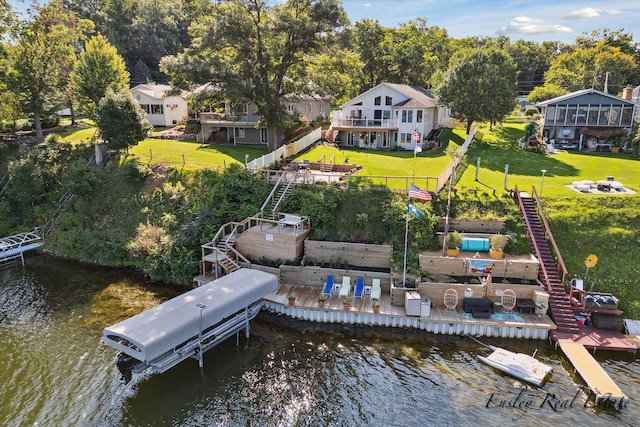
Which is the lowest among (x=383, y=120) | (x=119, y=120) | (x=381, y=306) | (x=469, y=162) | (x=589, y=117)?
(x=381, y=306)

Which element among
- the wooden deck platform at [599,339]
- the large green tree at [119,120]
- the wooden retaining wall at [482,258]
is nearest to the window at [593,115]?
the wooden retaining wall at [482,258]

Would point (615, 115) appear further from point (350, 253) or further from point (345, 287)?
point (345, 287)

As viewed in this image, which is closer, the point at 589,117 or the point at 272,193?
the point at 272,193

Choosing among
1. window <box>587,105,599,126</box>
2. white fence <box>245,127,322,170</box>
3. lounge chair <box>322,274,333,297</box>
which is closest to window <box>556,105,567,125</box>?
window <box>587,105,599,126</box>

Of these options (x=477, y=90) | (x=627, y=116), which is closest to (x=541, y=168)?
(x=477, y=90)

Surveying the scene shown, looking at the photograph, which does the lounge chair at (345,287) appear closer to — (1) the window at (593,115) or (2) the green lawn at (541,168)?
(2) the green lawn at (541,168)

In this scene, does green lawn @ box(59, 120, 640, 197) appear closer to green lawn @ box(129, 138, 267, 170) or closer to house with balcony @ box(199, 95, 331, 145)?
green lawn @ box(129, 138, 267, 170)
